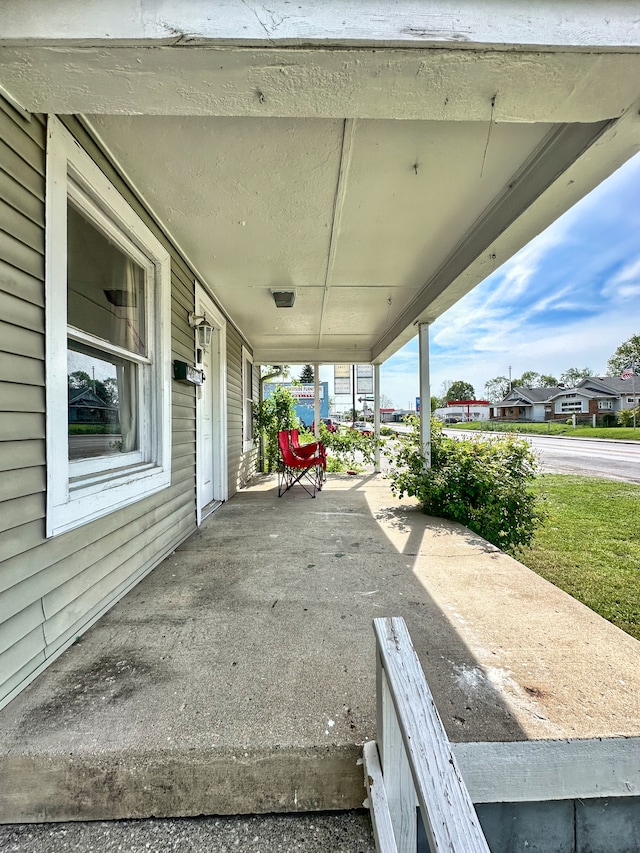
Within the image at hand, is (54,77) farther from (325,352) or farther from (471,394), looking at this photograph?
(471,394)

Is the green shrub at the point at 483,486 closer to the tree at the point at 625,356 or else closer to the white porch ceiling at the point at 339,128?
the white porch ceiling at the point at 339,128

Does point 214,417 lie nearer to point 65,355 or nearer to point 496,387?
point 65,355

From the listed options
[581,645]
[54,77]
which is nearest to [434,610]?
[581,645]

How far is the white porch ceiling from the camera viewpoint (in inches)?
47.1

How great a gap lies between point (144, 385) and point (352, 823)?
2393mm

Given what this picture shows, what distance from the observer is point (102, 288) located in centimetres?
208

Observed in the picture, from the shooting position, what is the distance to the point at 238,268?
11.3ft

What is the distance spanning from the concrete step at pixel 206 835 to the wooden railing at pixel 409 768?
12 cm

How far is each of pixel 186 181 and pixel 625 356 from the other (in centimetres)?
5622

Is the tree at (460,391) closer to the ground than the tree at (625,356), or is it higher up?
closer to the ground

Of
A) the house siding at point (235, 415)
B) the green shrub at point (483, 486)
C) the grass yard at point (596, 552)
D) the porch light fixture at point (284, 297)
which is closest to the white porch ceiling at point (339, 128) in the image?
the porch light fixture at point (284, 297)

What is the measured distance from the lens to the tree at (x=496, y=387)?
62.0 m

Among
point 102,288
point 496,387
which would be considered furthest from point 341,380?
point 496,387

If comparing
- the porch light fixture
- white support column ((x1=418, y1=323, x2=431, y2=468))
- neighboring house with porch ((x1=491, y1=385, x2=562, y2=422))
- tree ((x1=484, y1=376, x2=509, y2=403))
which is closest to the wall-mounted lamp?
the porch light fixture
